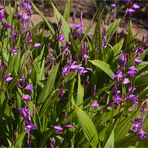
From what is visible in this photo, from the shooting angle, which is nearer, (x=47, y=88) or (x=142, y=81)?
(x=47, y=88)

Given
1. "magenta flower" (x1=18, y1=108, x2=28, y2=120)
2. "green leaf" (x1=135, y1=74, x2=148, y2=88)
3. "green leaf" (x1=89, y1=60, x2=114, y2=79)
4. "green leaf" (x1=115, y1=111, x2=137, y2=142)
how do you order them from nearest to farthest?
"magenta flower" (x1=18, y1=108, x2=28, y2=120) → "green leaf" (x1=115, y1=111, x2=137, y2=142) → "green leaf" (x1=89, y1=60, x2=114, y2=79) → "green leaf" (x1=135, y1=74, x2=148, y2=88)

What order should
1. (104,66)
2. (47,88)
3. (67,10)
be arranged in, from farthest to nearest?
(67,10), (104,66), (47,88)

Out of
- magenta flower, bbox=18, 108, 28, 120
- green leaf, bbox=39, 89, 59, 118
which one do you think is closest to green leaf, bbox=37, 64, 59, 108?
green leaf, bbox=39, 89, 59, 118

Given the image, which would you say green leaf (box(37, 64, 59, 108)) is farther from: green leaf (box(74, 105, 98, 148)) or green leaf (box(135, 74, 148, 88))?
green leaf (box(135, 74, 148, 88))

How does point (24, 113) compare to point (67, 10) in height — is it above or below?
below

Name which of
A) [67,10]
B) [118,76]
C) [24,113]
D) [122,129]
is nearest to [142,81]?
[122,129]

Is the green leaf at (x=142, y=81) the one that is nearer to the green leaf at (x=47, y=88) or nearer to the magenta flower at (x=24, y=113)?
the green leaf at (x=47, y=88)

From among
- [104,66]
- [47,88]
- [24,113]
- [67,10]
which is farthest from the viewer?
[67,10]

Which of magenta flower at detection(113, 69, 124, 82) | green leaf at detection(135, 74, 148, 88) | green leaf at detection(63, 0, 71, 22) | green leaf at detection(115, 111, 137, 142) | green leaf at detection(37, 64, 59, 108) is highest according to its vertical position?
green leaf at detection(63, 0, 71, 22)

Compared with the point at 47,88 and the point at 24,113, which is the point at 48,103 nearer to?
the point at 47,88
